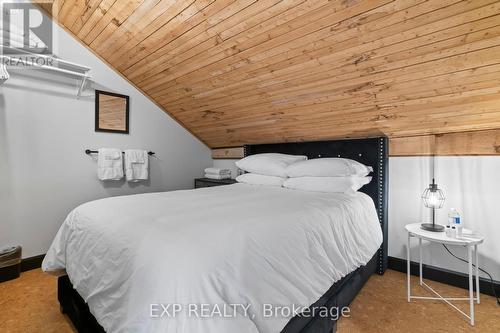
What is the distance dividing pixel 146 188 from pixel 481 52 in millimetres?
3426

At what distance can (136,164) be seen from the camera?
2.98m

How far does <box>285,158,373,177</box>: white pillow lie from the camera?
2119mm

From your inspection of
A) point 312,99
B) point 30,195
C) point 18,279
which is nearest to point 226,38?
point 312,99

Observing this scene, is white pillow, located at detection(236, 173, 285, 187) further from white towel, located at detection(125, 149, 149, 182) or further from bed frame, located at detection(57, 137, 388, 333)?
white towel, located at detection(125, 149, 149, 182)

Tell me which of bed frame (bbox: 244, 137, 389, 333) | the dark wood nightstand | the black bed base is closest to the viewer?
the black bed base

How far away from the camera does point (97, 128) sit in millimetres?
2791

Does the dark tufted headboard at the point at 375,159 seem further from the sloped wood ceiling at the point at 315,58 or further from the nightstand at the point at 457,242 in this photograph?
the nightstand at the point at 457,242

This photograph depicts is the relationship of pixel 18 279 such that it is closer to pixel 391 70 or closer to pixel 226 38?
pixel 226 38

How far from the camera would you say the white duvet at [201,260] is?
2.62ft

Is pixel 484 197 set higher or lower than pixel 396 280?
higher

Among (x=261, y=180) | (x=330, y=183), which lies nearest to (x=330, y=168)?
(x=330, y=183)

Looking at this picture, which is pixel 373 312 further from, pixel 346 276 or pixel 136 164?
Answer: pixel 136 164

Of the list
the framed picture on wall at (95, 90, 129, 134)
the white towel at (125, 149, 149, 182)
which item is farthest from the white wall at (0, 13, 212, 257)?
the white towel at (125, 149, 149, 182)

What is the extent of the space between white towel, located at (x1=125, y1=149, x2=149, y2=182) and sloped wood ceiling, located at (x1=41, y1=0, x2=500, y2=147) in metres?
0.85
